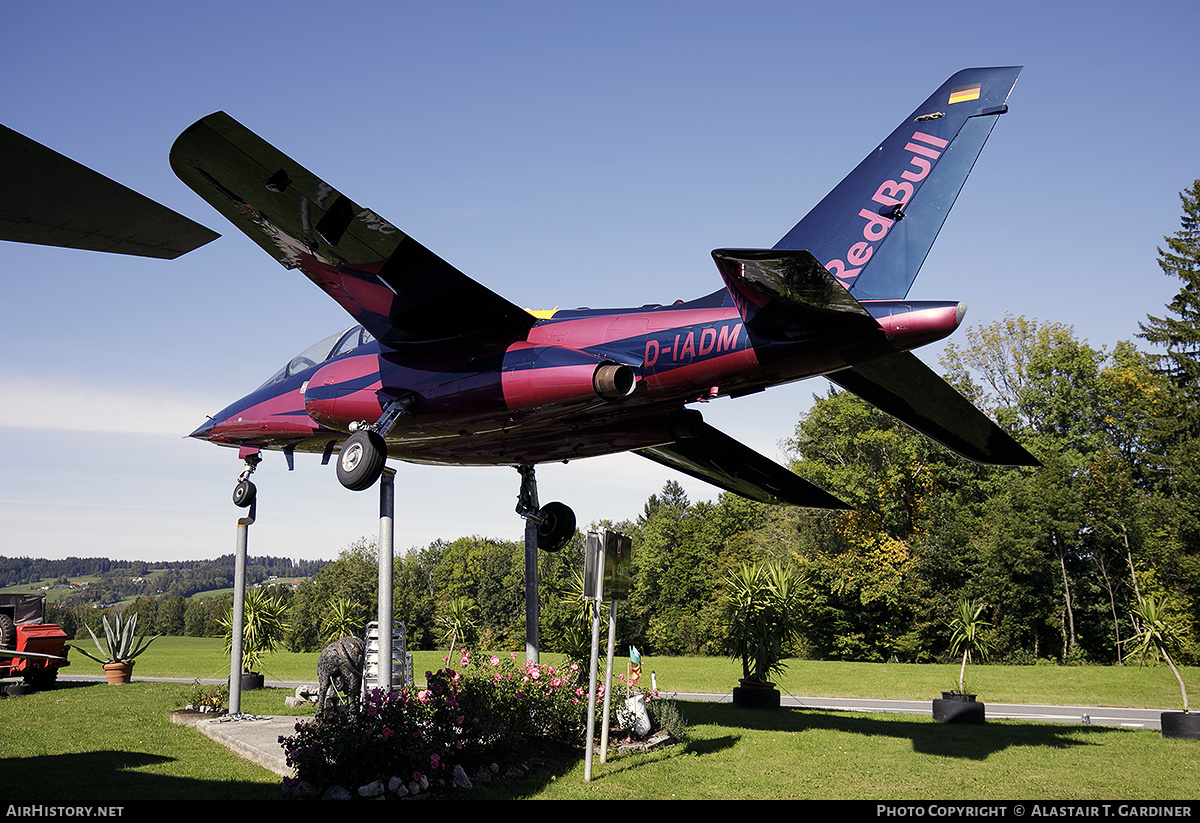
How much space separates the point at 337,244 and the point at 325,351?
152 inches

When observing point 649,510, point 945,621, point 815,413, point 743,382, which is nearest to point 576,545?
point 649,510

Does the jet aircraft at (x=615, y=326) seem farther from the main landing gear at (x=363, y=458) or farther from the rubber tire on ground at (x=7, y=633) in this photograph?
the rubber tire on ground at (x=7, y=633)

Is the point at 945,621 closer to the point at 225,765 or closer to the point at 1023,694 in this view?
the point at 1023,694

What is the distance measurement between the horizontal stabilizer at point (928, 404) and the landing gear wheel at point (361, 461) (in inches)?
232

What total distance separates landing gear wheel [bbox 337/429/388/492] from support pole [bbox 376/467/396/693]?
58 cm

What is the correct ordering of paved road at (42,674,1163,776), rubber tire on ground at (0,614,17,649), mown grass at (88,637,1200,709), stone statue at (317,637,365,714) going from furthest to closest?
mown grass at (88,637,1200,709) → rubber tire on ground at (0,614,17,649) → stone statue at (317,637,365,714) → paved road at (42,674,1163,776)

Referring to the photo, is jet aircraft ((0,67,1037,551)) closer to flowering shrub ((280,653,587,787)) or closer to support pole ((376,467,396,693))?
support pole ((376,467,396,693))

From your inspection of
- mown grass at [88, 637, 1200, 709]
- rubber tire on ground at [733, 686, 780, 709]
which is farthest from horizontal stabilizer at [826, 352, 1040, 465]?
mown grass at [88, 637, 1200, 709]

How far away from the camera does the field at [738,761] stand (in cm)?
902

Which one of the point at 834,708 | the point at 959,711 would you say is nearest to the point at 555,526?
the point at 959,711

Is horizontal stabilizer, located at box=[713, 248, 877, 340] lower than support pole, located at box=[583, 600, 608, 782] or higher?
higher

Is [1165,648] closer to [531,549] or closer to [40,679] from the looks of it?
[531,549]

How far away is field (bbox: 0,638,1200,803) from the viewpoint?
29.6 ft

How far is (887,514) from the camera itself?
155ft
